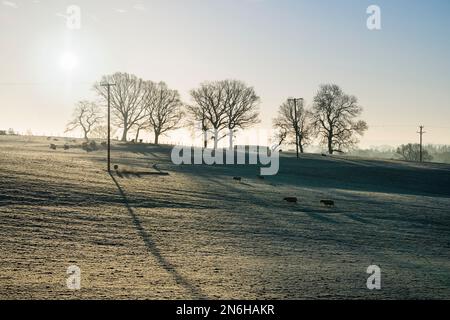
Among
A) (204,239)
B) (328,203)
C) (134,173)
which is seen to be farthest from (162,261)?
(134,173)

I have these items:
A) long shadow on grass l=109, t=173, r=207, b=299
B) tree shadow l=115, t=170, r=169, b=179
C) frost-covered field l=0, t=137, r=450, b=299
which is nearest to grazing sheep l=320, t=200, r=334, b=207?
frost-covered field l=0, t=137, r=450, b=299

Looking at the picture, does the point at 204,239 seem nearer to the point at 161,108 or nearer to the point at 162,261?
the point at 162,261

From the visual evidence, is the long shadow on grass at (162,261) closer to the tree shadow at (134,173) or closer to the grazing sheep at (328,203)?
the grazing sheep at (328,203)

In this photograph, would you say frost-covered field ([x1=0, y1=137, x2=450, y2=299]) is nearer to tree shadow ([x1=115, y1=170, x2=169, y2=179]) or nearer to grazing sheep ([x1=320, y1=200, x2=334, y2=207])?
grazing sheep ([x1=320, y1=200, x2=334, y2=207])

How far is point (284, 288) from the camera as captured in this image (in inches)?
515

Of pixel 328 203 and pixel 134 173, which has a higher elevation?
pixel 134 173

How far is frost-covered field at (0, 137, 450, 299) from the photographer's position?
1303 centimetres

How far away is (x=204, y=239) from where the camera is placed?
1991 centimetres

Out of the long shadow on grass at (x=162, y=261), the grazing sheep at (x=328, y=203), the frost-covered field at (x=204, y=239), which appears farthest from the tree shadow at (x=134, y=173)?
the grazing sheep at (x=328, y=203)

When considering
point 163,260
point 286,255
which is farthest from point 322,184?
point 163,260

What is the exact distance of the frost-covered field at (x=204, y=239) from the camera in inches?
513

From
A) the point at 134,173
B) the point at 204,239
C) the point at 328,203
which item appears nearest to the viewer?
the point at 204,239
